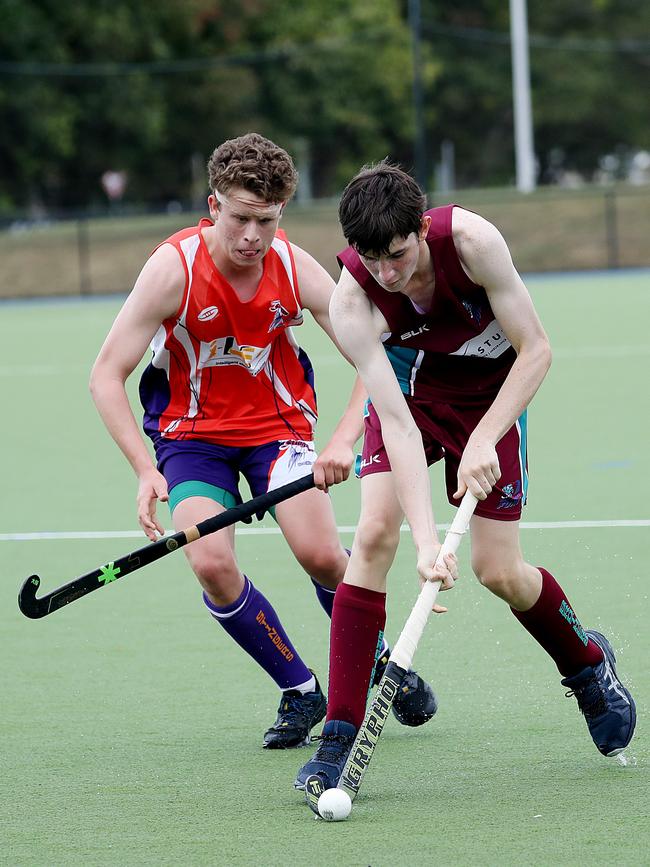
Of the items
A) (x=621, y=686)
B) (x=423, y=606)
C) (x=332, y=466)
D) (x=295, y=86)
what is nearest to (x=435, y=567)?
(x=423, y=606)

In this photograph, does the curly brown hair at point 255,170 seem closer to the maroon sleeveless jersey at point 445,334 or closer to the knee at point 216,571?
the maroon sleeveless jersey at point 445,334

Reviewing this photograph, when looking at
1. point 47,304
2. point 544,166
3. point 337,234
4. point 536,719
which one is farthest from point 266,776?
point 544,166

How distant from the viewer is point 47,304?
980 inches

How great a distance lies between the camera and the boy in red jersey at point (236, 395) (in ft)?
13.4

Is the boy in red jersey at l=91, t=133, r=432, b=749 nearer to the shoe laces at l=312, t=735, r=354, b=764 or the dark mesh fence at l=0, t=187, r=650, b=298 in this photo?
the shoe laces at l=312, t=735, r=354, b=764

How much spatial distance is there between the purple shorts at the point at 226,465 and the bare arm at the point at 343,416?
0.15 metres

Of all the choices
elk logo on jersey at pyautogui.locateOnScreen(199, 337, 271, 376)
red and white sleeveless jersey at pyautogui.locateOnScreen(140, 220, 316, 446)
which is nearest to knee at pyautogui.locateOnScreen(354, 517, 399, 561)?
red and white sleeveless jersey at pyautogui.locateOnScreen(140, 220, 316, 446)

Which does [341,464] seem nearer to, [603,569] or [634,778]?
[634,778]

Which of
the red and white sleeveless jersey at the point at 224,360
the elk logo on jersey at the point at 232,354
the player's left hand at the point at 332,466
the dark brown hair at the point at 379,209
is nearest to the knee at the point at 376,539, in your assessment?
the player's left hand at the point at 332,466

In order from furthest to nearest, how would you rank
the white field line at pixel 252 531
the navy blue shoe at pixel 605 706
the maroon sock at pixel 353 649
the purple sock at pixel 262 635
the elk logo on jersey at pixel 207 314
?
1. the white field line at pixel 252 531
2. the elk logo on jersey at pixel 207 314
3. the purple sock at pixel 262 635
4. the navy blue shoe at pixel 605 706
5. the maroon sock at pixel 353 649

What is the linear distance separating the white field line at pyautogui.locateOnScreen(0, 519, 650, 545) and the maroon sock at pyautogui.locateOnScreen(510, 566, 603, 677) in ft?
8.26

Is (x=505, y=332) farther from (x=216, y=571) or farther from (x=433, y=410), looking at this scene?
(x=216, y=571)

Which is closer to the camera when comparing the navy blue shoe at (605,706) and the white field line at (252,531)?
the navy blue shoe at (605,706)

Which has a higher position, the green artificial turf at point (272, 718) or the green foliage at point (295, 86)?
the green artificial turf at point (272, 718)
